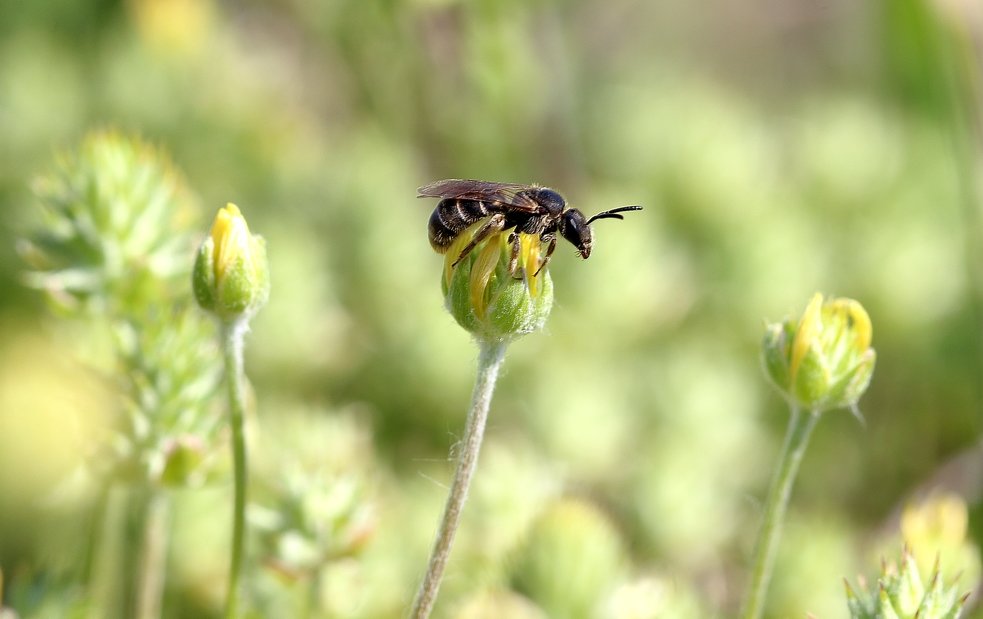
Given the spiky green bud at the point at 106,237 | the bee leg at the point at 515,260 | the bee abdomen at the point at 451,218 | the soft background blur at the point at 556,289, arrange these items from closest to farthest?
1. the bee leg at the point at 515,260
2. the bee abdomen at the point at 451,218
3. the spiky green bud at the point at 106,237
4. the soft background blur at the point at 556,289

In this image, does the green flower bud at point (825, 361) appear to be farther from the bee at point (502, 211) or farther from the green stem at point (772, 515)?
the bee at point (502, 211)

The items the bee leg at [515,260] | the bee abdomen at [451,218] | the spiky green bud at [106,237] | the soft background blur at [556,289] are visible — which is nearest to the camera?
the bee leg at [515,260]

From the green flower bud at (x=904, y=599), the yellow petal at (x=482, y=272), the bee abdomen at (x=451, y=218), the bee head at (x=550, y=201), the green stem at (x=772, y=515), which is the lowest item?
the green flower bud at (x=904, y=599)

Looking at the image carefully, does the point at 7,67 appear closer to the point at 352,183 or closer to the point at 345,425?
the point at 352,183

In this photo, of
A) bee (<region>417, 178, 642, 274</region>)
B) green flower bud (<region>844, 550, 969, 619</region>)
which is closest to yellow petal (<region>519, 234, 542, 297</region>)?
bee (<region>417, 178, 642, 274</region>)

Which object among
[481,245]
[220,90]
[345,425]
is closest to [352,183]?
[220,90]

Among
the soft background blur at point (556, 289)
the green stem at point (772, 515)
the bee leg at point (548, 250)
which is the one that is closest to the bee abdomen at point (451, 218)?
the bee leg at point (548, 250)
